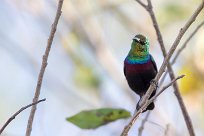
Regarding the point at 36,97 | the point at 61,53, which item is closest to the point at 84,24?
the point at 61,53

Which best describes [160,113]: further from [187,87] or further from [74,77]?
[74,77]

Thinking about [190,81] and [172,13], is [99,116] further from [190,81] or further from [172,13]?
[172,13]

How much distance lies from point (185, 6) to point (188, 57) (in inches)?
34.3

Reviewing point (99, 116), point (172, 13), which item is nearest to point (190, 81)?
point (172, 13)

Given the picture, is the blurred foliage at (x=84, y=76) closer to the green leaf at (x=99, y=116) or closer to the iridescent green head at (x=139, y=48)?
the iridescent green head at (x=139, y=48)

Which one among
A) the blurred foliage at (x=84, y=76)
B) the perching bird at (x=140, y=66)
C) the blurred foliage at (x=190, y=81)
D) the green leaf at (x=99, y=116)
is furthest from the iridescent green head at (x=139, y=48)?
the blurred foliage at (x=84, y=76)

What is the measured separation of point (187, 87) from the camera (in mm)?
5059

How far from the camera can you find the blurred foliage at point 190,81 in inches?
197

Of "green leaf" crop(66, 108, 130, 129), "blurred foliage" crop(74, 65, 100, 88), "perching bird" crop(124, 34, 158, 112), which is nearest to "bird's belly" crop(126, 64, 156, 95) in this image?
"perching bird" crop(124, 34, 158, 112)

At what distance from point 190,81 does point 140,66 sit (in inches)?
77.8

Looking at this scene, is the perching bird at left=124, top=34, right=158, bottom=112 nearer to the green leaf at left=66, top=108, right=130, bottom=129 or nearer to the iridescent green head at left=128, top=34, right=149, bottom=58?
the iridescent green head at left=128, top=34, right=149, bottom=58

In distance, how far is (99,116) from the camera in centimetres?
268

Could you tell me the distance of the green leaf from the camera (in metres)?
2.61

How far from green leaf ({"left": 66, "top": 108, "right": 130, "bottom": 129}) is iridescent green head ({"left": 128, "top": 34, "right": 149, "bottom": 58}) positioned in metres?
0.59
